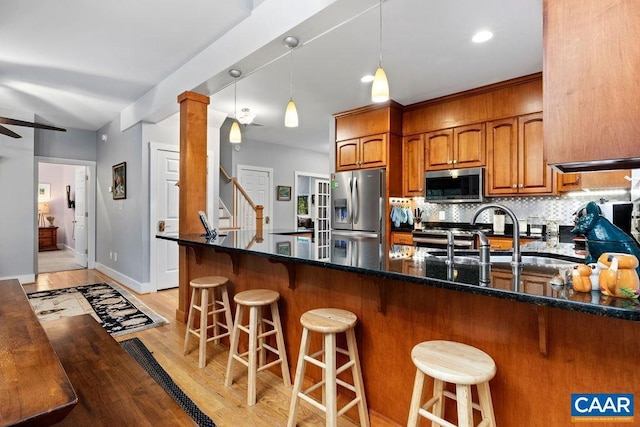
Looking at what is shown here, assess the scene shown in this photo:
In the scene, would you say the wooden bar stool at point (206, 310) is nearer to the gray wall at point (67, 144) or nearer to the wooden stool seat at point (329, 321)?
the wooden stool seat at point (329, 321)

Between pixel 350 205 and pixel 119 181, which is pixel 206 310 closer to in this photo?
pixel 350 205

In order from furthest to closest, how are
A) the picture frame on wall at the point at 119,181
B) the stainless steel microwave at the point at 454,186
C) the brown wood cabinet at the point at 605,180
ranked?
the picture frame on wall at the point at 119,181 < the stainless steel microwave at the point at 454,186 < the brown wood cabinet at the point at 605,180

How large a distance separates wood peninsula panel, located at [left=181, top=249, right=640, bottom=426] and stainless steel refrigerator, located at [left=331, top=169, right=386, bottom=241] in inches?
96.2

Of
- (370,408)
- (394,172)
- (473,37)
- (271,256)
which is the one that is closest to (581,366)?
(370,408)

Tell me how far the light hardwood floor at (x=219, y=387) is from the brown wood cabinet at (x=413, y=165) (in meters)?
3.06

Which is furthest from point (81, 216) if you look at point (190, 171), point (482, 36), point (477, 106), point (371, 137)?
point (482, 36)

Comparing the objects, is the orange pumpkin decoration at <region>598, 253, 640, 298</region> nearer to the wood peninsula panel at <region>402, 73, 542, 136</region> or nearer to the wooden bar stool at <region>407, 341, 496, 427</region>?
the wooden bar stool at <region>407, 341, 496, 427</region>

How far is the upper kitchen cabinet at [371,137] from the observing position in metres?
4.39

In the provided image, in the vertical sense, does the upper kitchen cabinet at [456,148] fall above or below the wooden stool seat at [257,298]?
above

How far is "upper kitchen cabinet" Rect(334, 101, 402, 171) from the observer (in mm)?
4391

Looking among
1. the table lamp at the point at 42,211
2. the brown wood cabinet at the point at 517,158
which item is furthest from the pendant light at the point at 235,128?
the table lamp at the point at 42,211

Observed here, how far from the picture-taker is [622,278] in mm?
938

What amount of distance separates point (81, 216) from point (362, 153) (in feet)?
18.8

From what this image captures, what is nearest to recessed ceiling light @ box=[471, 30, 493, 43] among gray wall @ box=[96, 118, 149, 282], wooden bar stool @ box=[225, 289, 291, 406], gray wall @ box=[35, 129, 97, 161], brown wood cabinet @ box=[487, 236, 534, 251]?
brown wood cabinet @ box=[487, 236, 534, 251]
